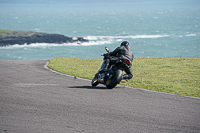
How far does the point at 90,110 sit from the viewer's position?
29.5ft

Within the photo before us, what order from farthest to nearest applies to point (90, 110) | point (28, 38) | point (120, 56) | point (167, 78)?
point (28, 38)
point (167, 78)
point (120, 56)
point (90, 110)

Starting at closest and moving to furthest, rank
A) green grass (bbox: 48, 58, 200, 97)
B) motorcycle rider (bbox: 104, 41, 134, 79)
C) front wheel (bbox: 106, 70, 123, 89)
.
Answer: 1. front wheel (bbox: 106, 70, 123, 89)
2. motorcycle rider (bbox: 104, 41, 134, 79)
3. green grass (bbox: 48, 58, 200, 97)

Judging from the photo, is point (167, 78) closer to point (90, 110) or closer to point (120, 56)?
point (120, 56)

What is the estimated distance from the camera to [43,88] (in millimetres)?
12234

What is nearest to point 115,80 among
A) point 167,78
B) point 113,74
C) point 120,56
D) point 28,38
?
point 113,74

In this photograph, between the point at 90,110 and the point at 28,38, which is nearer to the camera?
the point at 90,110

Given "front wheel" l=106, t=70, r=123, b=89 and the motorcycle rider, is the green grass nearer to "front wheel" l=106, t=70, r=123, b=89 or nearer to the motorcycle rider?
the motorcycle rider

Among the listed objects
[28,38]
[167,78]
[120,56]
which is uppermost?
[28,38]

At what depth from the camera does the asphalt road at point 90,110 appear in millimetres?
7609

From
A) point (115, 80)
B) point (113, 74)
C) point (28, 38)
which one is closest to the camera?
point (115, 80)

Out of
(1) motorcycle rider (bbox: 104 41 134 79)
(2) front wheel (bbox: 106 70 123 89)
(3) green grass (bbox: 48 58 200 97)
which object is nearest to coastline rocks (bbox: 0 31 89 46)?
(3) green grass (bbox: 48 58 200 97)

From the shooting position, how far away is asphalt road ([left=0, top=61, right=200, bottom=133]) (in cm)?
761

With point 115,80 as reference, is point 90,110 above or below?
below

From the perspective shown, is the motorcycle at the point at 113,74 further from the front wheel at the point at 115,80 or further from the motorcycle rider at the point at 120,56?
the motorcycle rider at the point at 120,56
